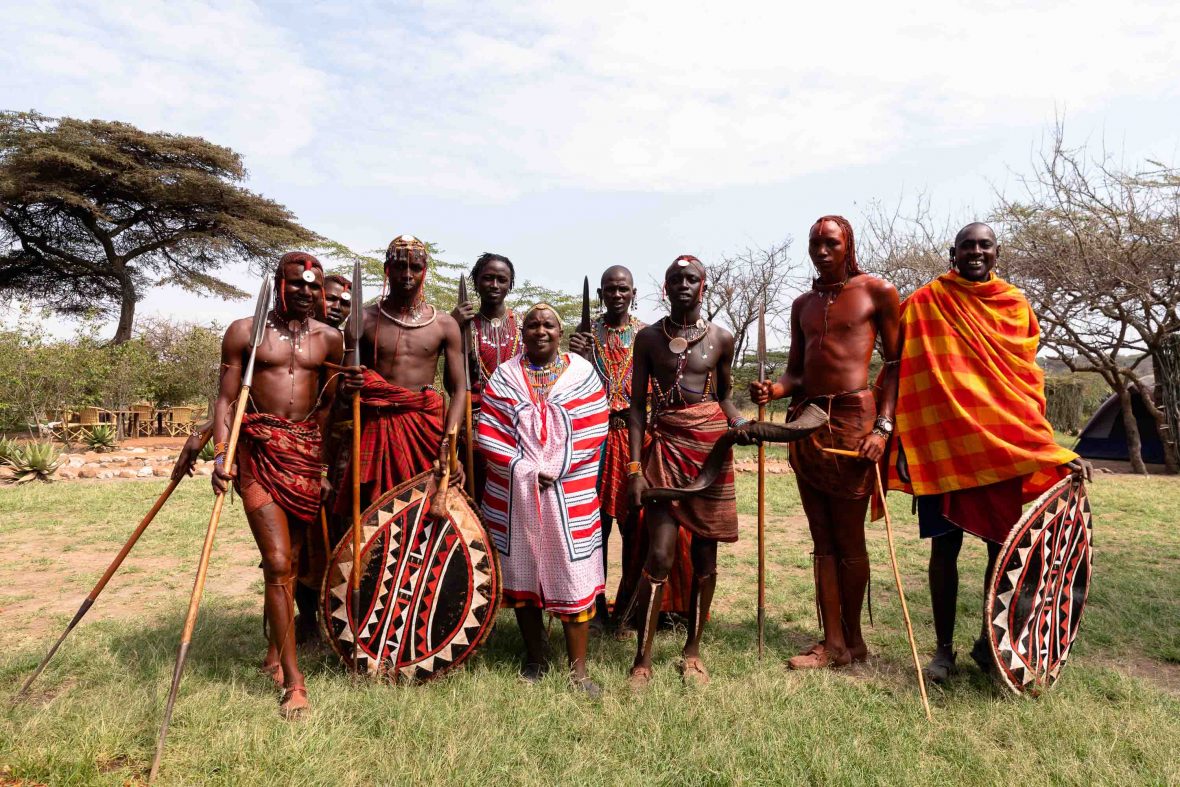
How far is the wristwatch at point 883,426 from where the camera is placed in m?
3.84

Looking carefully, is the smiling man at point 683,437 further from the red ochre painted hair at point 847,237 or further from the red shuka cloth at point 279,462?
the red shuka cloth at point 279,462

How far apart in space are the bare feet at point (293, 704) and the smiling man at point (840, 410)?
8.08ft

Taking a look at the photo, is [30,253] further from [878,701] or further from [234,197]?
[878,701]

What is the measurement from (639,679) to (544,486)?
107cm

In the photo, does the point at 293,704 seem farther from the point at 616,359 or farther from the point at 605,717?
the point at 616,359

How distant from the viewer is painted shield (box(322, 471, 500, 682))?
3629mm

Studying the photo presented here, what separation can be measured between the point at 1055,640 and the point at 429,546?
3.13 m

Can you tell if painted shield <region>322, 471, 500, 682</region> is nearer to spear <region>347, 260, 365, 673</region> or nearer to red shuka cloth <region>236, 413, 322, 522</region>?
spear <region>347, 260, 365, 673</region>

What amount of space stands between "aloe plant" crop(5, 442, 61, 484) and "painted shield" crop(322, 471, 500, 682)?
1059 centimetres

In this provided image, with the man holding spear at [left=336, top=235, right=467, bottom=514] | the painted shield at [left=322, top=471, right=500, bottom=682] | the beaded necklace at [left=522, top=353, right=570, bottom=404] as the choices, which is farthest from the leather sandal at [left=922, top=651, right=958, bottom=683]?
the man holding spear at [left=336, top=235, right=467, bottom=514]

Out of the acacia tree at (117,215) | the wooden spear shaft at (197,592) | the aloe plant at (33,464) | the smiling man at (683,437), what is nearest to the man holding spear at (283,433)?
the wooden spear shaft at (197,592)

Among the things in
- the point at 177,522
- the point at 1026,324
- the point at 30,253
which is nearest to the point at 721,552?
the point at 1026,324

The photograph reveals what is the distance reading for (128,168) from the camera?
24.8 metres

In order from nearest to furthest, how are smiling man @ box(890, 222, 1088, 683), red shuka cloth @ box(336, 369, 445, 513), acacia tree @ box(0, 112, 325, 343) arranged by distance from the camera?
smiling man @ box(890, 222, 1088, 683) → red shuka cloth @ box(336, 369, 445, 513) → acacia tree @ box(0, 112, 325, 343)
